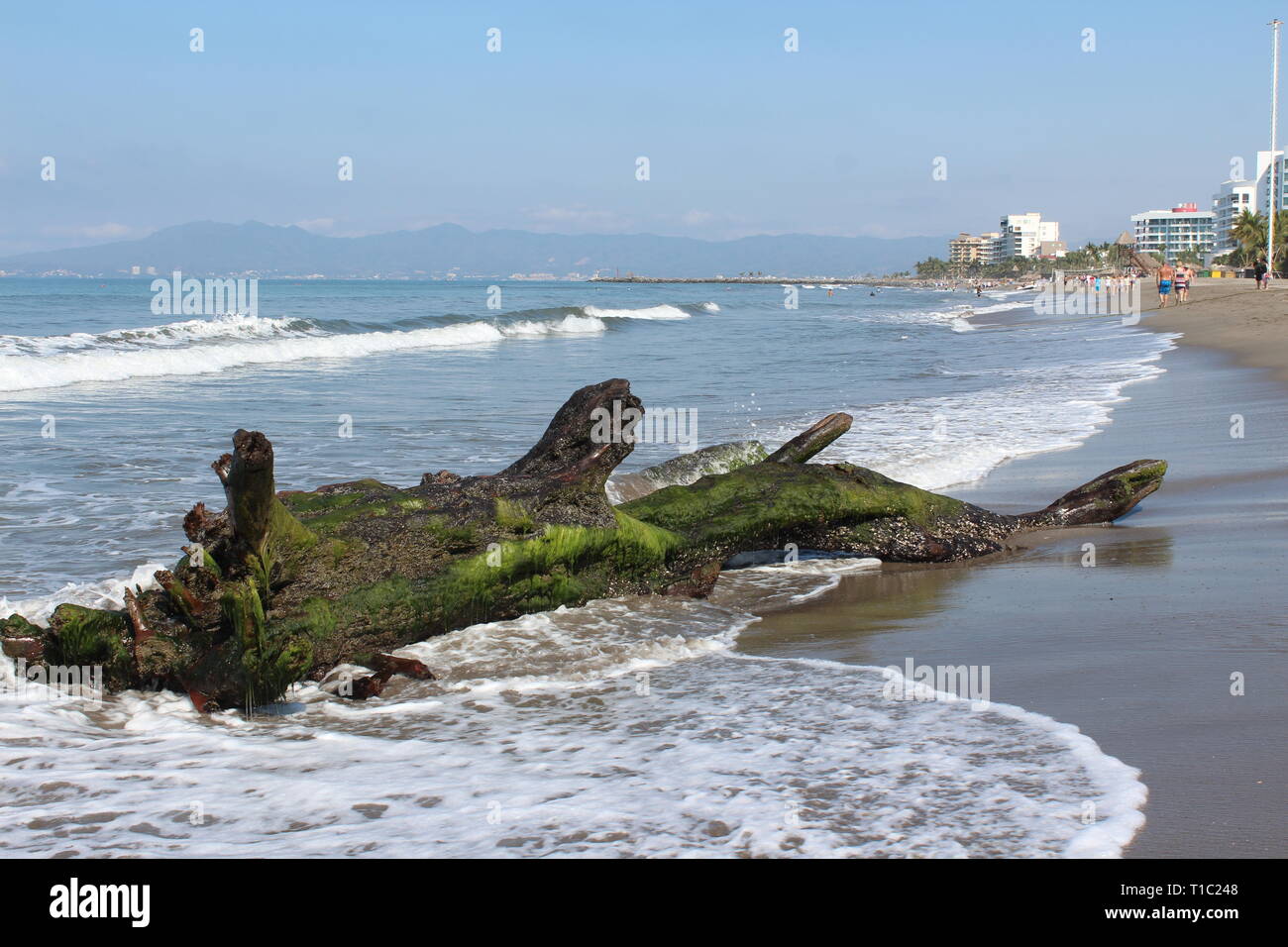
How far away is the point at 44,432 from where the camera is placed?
43.4 ft

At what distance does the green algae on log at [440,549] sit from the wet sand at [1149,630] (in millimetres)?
522

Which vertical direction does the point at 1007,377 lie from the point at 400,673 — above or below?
above

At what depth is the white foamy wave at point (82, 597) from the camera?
18.1ft

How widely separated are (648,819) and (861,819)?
0.61 metres

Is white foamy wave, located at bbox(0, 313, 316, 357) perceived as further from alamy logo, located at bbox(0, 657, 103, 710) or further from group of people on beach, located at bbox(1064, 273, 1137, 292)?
group of people on beach, located at bbox(1064, 273, 1137, 292)

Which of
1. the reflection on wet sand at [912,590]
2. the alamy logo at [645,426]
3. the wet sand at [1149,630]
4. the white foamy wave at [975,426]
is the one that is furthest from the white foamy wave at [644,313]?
the reflection on wet sand at [912,590]

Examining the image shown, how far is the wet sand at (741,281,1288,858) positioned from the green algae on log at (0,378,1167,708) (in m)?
0.52

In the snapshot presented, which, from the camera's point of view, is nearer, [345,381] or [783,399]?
[783,399]

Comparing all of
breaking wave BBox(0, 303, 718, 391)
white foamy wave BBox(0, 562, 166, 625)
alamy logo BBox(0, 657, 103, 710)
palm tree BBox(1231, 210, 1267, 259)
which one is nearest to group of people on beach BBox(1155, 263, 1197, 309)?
breaking wave BBox(0, 303, 718, 391)

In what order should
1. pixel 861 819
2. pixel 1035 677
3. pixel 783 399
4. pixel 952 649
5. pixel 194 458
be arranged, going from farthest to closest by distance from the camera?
1. pixel 783 399
2. pixel 194 458
3. pixel 952 649
4. pixel 1035 677
5. pixel 861 819

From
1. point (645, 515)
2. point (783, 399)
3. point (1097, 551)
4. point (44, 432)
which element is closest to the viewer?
point (645, 515)

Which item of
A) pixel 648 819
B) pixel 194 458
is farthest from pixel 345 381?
pixel 648 819

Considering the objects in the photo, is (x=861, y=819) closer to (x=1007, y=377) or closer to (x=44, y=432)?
(x=44, y=432)

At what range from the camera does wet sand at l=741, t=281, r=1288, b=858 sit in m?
3.28
